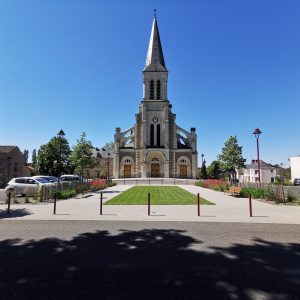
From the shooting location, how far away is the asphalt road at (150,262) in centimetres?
398

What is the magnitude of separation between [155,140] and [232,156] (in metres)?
18.8

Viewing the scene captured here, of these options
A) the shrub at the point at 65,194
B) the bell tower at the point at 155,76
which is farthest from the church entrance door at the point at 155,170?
the shrub at the point at 65,194

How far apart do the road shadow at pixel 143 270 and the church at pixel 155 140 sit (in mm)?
48088

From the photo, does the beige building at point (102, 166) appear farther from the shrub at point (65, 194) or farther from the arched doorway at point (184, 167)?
the shrub at point (65, 194)

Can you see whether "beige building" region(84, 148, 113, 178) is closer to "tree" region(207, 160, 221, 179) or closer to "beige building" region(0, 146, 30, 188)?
"beige building" region(0, 146, 30, 188)

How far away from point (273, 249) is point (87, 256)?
4.26 m

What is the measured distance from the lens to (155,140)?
187 feet

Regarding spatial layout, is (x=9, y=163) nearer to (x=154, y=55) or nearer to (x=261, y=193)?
(x=261, y=193)

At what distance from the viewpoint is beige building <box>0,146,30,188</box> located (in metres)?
39.6

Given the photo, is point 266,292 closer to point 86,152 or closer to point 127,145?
point 86,152

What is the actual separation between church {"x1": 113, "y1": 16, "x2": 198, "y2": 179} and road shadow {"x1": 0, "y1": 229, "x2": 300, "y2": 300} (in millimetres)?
48088

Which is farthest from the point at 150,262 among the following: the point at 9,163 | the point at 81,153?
the point at 9,163

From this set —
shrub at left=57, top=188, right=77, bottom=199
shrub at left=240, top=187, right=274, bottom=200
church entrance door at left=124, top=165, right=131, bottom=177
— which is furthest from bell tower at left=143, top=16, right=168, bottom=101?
shrub at left=240, top=187, right=274, bottom=200

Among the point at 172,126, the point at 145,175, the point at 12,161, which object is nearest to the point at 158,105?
the point at 172,126
